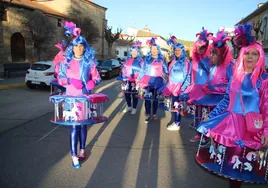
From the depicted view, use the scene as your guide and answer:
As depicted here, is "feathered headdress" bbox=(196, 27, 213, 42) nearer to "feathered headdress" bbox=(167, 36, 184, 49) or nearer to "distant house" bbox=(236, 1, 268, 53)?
"feathered headdress" bbox=(167, 36, 184, 49)

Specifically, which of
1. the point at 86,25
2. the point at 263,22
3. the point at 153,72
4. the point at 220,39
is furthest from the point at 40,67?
the point at 263,22

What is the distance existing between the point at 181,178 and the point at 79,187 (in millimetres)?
1497

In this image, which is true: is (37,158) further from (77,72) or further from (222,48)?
(222,48)

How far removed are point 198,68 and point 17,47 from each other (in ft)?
79.9

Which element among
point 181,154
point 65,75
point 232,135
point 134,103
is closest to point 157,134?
point 181,154

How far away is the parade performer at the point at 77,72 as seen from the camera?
368cm

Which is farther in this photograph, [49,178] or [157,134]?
[157,134]

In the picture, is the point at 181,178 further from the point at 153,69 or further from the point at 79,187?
the point at 153,69

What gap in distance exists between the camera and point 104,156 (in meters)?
4.30

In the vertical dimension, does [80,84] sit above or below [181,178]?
above

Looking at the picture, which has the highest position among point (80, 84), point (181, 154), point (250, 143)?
point (80, 84)

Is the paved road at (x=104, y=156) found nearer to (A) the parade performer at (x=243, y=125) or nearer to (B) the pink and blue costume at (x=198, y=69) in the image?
(A) the parade performer at (x=243, y=125)

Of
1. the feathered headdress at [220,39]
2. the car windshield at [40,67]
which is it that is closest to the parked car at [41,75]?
the car windshield at [40,67]

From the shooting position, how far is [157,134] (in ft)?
18.7
